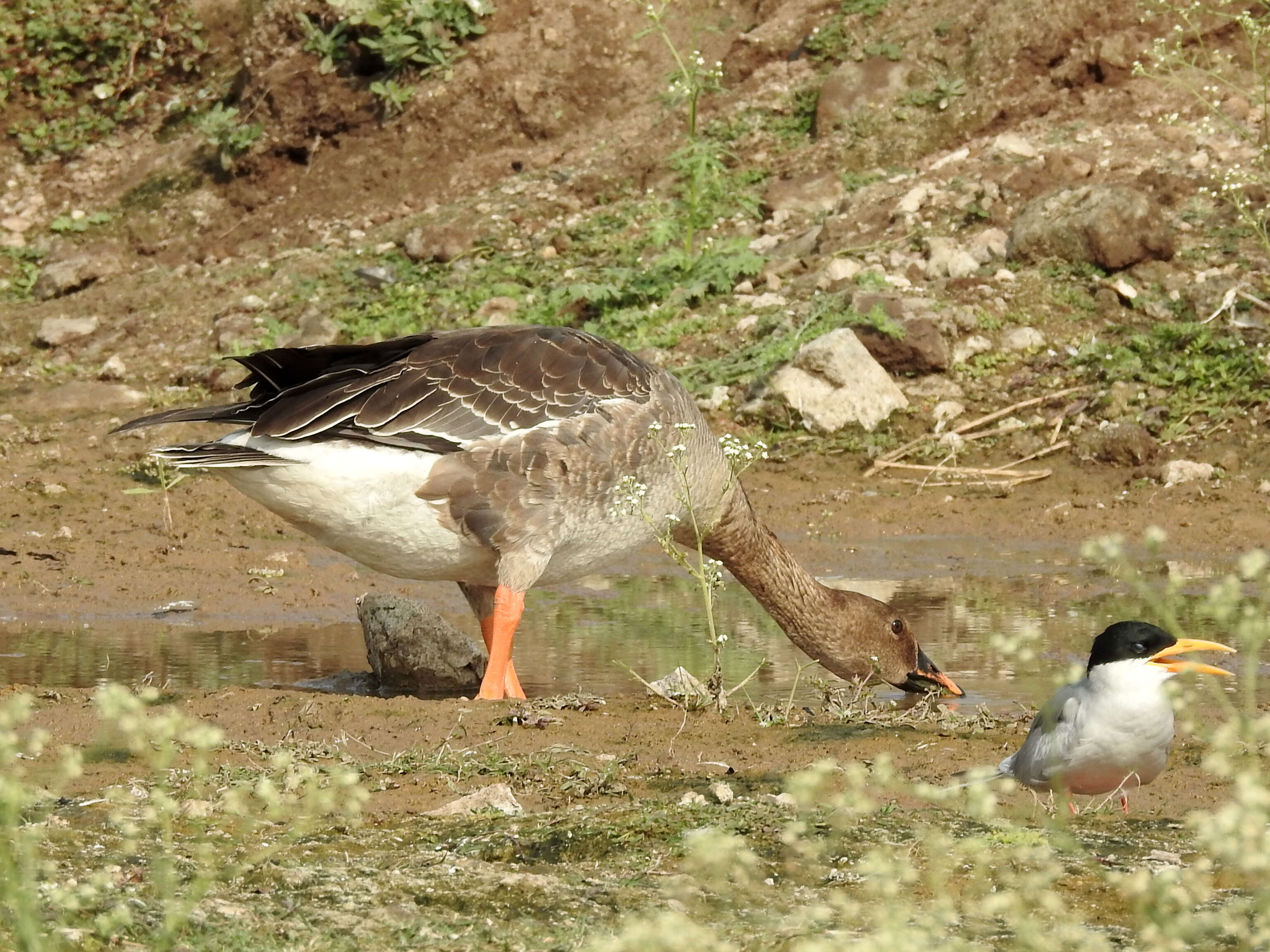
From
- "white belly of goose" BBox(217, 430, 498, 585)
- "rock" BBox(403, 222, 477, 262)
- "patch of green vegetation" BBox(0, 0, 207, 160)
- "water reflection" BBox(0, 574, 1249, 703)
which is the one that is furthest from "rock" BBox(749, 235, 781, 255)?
"patch of green vegetation" BBox(0, 0, 207, 160)

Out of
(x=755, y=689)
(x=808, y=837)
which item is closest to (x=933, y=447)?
(x=755, y=689)

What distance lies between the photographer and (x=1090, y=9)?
1487cm

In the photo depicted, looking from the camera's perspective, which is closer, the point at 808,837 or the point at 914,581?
the point at 808,837

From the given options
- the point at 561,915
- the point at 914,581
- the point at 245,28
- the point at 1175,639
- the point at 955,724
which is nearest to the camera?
the point at 561,915

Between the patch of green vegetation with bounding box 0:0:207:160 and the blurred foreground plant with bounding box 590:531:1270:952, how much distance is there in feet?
54.9

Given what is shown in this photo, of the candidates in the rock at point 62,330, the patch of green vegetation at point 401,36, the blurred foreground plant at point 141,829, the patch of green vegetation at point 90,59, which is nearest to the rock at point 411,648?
the blurred foreground plant at point 141,829

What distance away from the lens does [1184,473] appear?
11.1 meters

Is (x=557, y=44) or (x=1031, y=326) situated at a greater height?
(x=557, y=44)

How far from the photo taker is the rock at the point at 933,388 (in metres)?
12.4

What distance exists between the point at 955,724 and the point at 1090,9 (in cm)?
1034

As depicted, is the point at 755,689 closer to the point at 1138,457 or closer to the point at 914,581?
the point at 914,581

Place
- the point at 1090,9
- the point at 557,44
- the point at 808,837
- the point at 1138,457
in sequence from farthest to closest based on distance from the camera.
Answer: the point at 557,44 < the point at 1090,9 < the point at 1138,457 < the point at 808,837

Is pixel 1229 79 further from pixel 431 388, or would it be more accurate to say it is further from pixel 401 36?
pixel 431 388

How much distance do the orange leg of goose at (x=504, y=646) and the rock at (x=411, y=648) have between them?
68 cm
